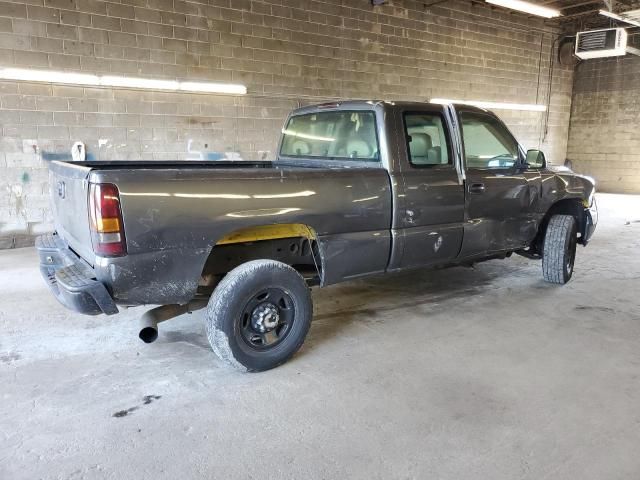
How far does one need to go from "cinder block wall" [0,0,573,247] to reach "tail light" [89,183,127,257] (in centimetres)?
532

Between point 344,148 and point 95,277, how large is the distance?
7.02 feet

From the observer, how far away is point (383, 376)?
3.07 m

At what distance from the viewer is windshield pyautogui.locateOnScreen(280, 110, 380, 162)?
370 centimetres

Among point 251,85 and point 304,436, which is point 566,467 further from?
point 251,85

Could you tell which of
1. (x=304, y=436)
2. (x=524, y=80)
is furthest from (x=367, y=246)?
(x=524, y=80)

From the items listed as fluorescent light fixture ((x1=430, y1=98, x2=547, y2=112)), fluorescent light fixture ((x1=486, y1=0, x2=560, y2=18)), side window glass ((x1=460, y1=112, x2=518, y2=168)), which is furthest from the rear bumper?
fluorescent light fixture ((x1=430, y1=98, x2=547, y2=112))

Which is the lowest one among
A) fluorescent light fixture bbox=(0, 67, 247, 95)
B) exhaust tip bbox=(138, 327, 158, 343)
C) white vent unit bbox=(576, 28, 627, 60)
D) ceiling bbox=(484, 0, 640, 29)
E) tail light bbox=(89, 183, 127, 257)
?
exhaust tip bbox=(138, 327, 158, 343)

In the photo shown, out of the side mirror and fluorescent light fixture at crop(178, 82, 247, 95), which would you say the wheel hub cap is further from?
fluorescent light fixture at crop(178, 82, 247, 95)

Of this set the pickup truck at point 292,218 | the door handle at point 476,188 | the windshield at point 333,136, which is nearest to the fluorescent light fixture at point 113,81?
the pickup truck at point 292,218

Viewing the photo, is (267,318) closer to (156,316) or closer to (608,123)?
(156,316)

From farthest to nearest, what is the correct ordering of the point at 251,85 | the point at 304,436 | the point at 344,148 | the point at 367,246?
1. the point at 251,85
2. the point at 344,148
3. the point at 367,246
4. the point at 304,436

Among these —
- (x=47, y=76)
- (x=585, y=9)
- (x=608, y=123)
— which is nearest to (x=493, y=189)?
(x=47, y=76)

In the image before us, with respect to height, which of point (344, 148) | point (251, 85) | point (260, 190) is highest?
point (251, 85)

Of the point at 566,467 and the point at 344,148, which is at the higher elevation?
the point at 344,148
